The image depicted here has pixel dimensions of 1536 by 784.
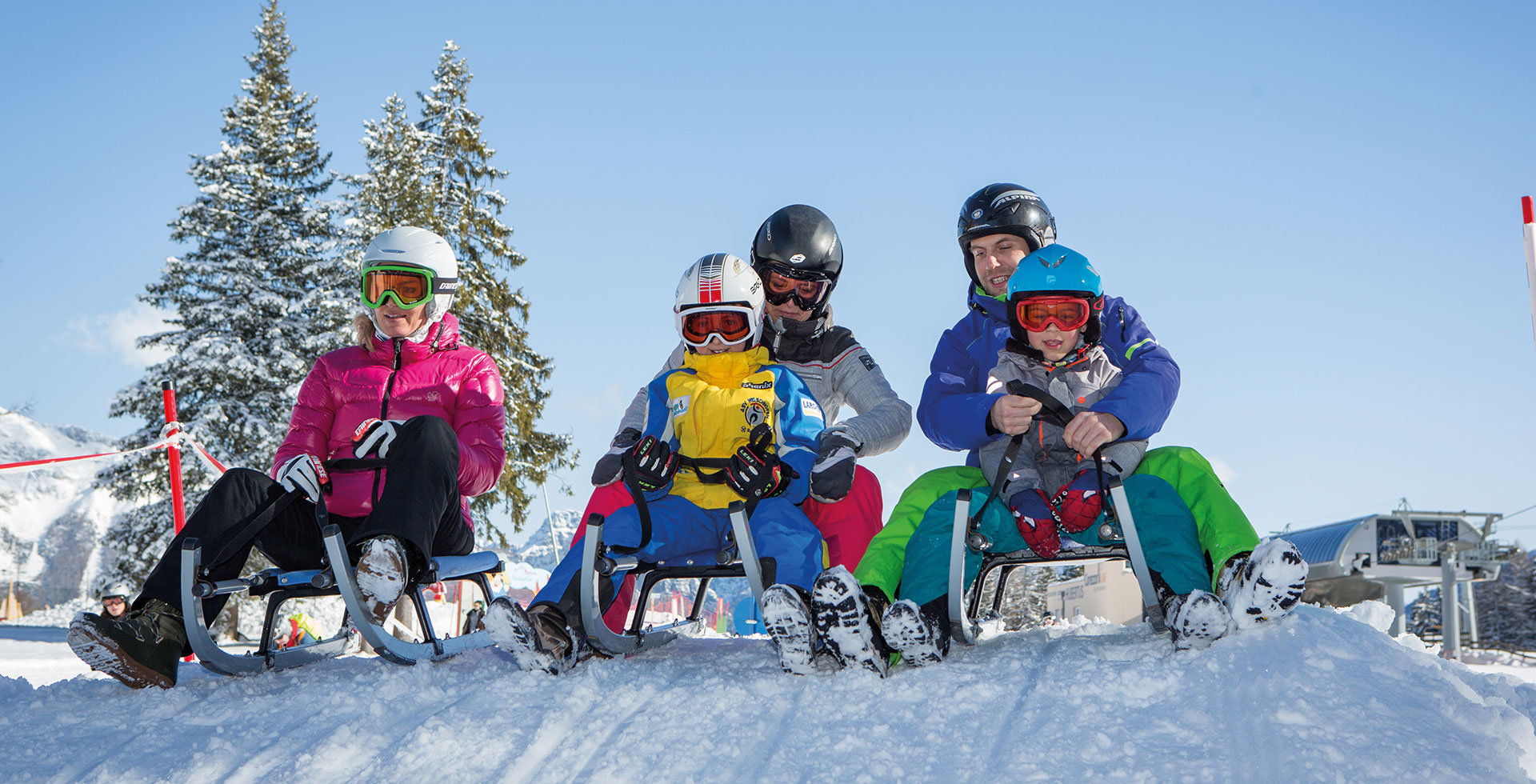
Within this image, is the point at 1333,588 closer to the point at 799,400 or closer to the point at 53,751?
the point at 799,400

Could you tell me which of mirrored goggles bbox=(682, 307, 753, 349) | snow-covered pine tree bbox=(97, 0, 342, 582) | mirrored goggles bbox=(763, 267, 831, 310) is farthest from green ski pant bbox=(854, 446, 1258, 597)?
snow-covered pine tree bbox=(97, 0, 342, 582)

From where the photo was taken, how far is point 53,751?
Answer: 301 cm

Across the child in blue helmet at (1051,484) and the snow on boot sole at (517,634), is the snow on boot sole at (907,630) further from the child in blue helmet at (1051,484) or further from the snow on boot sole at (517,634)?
the snow on boot sole at (517,634)

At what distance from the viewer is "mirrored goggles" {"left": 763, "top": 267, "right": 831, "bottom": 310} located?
5.07m

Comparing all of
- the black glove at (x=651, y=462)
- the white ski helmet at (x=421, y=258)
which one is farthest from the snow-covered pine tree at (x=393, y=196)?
the black glove at (x=651, y=462)

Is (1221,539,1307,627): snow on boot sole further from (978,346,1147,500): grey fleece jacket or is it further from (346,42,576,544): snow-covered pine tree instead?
(346,42,576,544): snow-covered pine tree

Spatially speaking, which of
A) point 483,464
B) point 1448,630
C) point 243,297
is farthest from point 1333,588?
point 483,464

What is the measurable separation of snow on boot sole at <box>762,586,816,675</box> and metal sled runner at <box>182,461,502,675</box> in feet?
3.65

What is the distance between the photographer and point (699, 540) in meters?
3.89

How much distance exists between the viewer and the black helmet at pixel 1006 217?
445cm

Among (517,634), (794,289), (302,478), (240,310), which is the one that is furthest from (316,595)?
(240,310)

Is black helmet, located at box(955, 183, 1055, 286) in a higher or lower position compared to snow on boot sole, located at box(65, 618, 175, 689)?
higher

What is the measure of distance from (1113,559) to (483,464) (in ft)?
7.56

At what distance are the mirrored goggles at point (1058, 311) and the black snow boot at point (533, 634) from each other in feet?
6.25
